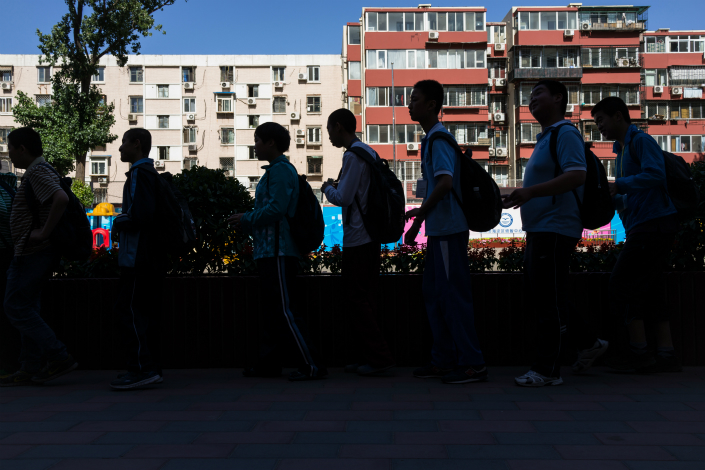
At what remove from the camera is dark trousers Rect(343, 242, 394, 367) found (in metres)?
5.07

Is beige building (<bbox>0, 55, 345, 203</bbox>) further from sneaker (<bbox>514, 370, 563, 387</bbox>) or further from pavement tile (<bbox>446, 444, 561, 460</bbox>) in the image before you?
pavement tile (<bbox>446, 444, 561, 460</bbox>)

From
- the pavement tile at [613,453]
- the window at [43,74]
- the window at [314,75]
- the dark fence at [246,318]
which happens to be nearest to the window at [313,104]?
the window at [314,75]

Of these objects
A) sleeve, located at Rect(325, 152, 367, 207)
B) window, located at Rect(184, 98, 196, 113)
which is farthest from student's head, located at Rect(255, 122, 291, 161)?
window, located at Rect(184, 98, 196, 113)

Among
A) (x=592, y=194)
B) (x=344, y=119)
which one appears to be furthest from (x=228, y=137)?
(x=592, y=194)

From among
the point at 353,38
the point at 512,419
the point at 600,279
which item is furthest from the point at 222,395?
the point at 353,38

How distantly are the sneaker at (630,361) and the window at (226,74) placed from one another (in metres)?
50.4

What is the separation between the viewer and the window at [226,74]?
5284 centimetres

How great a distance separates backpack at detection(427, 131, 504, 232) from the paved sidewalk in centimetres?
115

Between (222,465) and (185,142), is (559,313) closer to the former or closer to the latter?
(222,465)

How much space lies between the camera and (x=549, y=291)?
4.60m

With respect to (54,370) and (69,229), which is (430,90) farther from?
(54,370)

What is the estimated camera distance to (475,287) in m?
5.56

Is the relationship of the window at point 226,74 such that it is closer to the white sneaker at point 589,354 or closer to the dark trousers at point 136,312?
the dark trousers at point 136,312

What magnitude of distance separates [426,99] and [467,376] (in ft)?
6.60
